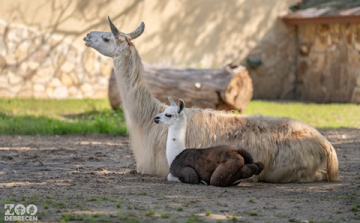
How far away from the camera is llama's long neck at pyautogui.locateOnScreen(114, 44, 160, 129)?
27.0 feet

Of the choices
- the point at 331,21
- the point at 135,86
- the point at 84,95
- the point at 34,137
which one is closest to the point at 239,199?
the point at 135,86

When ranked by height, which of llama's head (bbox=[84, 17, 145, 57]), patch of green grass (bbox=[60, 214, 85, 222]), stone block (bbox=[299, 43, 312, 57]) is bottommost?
patch of green grass (bbox=[60, 214, 85, 222])

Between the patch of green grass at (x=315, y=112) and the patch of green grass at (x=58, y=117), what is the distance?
3.04m

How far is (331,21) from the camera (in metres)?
17.5

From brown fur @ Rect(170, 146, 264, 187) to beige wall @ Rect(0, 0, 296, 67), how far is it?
31.4ft

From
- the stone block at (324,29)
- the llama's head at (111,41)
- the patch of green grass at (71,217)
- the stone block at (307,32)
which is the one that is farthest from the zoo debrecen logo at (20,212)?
the stone block at (307,32)

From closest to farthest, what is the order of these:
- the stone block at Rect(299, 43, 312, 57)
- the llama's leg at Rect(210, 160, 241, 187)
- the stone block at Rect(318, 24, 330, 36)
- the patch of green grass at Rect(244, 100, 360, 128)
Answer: the llama's leg at Rect(210, 160, 241, 187), the patch of green grass at Rect(244, 100, 360, 128), the stone block at Rect(318, 24, 330, 36), the stone block at Rect(299, 43, 312, 57)

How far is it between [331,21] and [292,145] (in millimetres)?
10476

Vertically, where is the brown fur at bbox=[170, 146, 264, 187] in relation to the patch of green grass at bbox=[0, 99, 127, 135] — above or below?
below

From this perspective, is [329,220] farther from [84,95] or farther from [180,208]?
[84,95]

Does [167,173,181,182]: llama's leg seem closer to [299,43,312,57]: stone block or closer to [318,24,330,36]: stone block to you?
[318,24,330,36]: stone block

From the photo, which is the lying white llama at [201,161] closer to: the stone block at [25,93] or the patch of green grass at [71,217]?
the patch of green grass at [71,217]

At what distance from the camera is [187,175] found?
7.19 meters

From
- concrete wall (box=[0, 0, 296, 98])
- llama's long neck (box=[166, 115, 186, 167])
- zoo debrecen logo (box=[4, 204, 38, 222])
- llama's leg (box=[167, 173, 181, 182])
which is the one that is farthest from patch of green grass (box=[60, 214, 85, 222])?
concrete wall (box=[0, 0, 296, 98])
